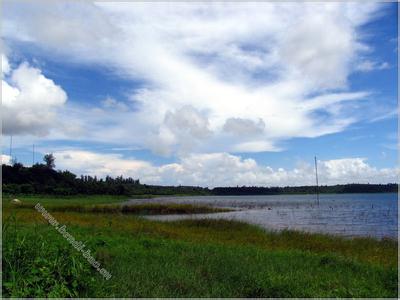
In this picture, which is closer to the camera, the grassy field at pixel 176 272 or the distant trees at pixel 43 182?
the grassy field at pixel 176 272

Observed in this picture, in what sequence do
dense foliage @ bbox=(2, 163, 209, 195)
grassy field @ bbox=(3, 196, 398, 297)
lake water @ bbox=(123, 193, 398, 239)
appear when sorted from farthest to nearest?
dense foliage @ bbox=(2, 163, 209, 195) → lake water @ bbox=(123, 193, 398, 239) → grassy field @ bbox=(3, 196, 398, 297)

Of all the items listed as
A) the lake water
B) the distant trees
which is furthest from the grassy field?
the distant trees

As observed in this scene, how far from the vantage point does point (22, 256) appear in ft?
28.8

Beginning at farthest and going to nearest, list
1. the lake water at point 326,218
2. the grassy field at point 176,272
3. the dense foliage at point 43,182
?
the dense foliage at point 43,182 < the lake water at point 326,218 < the grassy field at point 176,272

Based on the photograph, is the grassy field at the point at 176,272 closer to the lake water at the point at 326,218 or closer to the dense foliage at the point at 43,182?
the lake water at the point at 326,218

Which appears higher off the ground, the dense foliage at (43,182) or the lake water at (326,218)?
the dense foliage at (43,182)

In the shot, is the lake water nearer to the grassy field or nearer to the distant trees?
the grassy field

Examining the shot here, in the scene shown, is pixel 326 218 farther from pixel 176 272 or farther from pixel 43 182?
pixel 43 182

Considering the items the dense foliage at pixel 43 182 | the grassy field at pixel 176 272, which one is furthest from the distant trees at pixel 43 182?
the grassy field at pixel 176 272

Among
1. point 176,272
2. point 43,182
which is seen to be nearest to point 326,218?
point 176,272

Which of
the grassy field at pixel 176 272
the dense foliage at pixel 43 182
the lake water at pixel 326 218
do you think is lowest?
the lake water at pixel 326 218

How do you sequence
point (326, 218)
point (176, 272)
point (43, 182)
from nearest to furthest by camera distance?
point (176, 272), point (326, 218), point (43, 182)

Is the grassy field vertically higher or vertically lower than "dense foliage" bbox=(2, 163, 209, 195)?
lower

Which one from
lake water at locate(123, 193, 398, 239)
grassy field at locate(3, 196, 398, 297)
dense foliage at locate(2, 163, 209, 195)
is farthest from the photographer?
dense foliage at locate(2, 163, 209, 195)
